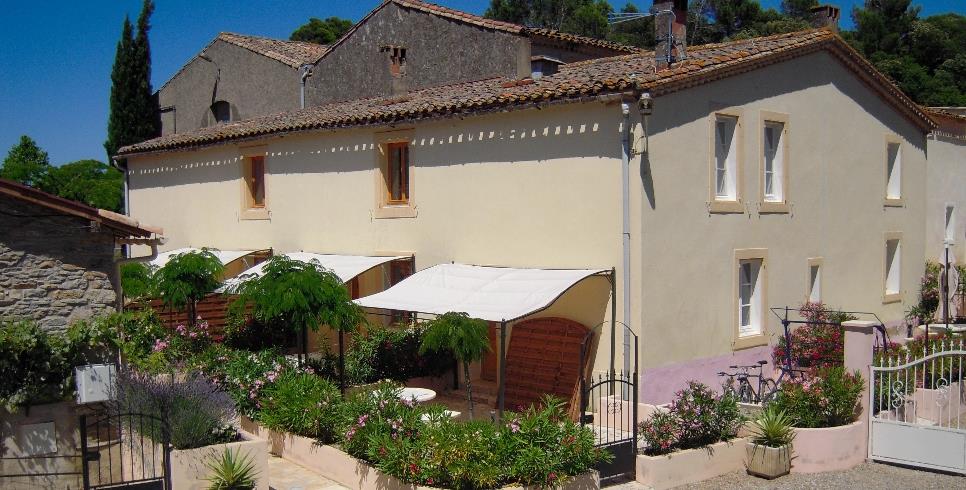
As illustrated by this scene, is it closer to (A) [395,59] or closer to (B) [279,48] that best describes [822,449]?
(A) [395,59]

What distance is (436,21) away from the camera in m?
24.2

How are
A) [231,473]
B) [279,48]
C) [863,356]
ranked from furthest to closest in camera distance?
[279,48]
[863,356]
[231,473]

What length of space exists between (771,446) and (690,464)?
1.44 m

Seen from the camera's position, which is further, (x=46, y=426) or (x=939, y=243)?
(x=939, y=243)

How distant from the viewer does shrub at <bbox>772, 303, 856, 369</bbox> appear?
59.3 feet

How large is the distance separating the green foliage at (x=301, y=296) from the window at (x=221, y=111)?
718 inches

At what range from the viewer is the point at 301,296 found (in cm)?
1561

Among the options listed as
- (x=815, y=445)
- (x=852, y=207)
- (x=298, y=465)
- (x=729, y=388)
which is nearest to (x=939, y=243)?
(x=852, y=207)

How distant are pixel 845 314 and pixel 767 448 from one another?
7400 mm

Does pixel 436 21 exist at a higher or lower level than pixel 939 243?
higher

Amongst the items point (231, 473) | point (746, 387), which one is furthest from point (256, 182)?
point (746, 387)

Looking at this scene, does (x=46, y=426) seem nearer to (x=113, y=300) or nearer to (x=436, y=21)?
(x=113, y=300)

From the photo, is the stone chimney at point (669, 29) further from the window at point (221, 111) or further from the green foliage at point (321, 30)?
the green foliage at point (321, 30)

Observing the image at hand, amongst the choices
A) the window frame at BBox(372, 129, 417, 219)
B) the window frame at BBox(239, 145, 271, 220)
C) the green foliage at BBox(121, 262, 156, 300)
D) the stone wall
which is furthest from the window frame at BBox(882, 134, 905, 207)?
the stone wall
